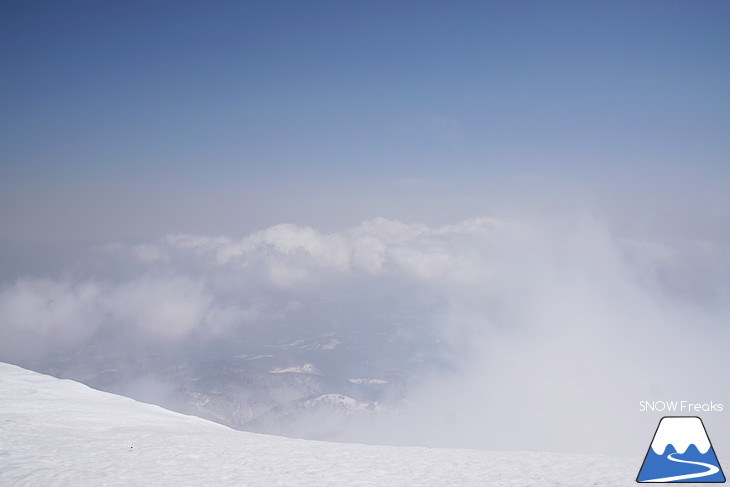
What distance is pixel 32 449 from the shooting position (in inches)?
617

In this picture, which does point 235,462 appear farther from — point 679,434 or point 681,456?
point 679,434

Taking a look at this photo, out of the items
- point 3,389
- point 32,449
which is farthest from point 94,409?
point 32,449

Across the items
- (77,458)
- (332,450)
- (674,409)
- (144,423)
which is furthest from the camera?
(674,409)

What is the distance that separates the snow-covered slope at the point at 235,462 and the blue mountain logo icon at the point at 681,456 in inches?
36.8

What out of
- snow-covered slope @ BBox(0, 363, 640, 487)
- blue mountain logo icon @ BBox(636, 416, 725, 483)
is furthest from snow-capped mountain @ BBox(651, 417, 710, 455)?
snow-covered slope @ BBox(0, 363, 640, 487)

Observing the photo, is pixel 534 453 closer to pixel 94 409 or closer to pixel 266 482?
pixel 266 482

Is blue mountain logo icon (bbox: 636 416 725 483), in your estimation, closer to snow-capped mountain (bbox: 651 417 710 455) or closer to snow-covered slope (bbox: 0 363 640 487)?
snow-capped mountain (bbox: 651 417 710 455)

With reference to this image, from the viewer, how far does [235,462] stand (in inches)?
621

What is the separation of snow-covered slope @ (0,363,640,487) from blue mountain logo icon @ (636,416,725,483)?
935mm

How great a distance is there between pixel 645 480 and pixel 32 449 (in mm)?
21516

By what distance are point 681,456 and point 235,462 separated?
15.8 metres

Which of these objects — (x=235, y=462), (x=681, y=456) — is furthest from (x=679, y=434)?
(x=235, y=462)

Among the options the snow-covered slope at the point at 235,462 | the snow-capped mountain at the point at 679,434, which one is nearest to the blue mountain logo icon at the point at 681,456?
the snow-capped mountain at the point at 679,434

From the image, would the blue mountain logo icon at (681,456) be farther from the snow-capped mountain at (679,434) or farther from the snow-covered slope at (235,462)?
the snow-covered slope at (235,462)
